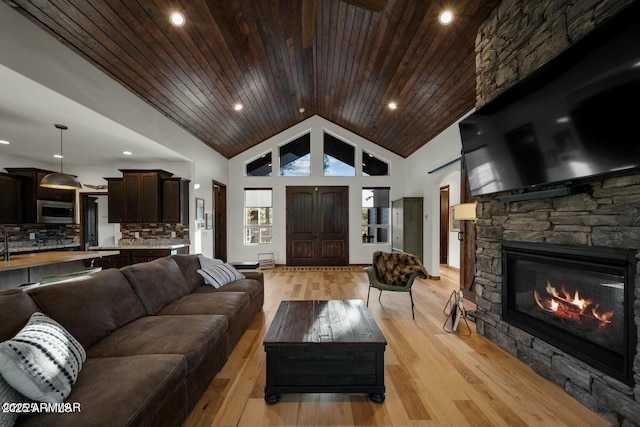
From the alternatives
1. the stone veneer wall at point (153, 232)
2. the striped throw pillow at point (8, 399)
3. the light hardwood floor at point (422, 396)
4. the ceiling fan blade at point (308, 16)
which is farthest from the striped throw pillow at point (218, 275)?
the ceiling fan blade at point (308, 16)

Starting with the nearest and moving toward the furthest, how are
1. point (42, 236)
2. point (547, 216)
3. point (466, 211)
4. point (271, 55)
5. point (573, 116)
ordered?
1. point (573, 116)
2. point (547, 216)
3. point (466, 211)
4. point (271, 55)
5. point (42, 236)

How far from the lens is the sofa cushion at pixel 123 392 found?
1.11 m

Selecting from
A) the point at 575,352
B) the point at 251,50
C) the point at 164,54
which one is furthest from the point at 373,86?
A: the point at 575,352

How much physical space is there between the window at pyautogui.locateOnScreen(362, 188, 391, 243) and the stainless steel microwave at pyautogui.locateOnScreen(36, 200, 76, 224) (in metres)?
6.86

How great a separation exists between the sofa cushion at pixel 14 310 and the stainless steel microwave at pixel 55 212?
5.21m

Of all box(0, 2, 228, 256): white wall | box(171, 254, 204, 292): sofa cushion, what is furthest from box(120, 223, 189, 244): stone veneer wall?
box(171, 254, 204, 292): sofa cushion

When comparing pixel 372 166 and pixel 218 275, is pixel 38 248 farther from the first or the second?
pixel 372 166

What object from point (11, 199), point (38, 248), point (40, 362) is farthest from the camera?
point (38, 248)

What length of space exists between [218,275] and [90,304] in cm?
150

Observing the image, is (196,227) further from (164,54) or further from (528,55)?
(528,55)

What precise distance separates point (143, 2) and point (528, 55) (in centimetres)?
351

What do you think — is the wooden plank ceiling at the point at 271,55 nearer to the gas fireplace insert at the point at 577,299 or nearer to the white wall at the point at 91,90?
the white wall at the point at 91,90

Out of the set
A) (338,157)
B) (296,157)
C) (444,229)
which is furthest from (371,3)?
(444,229)

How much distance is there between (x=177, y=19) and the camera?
9.02 ft
